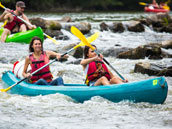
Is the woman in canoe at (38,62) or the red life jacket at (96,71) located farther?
the woman in canoe at (38,62)

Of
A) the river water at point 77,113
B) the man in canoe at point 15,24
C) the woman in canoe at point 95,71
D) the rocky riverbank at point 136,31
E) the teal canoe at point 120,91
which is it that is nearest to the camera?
the river water at point 77,113

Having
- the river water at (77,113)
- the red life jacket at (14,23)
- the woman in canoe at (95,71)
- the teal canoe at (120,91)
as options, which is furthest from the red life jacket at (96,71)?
the red life jacket at (14,23)

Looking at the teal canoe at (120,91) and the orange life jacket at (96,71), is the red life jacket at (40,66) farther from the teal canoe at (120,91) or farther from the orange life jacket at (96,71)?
the orange life jacket at (96,71)

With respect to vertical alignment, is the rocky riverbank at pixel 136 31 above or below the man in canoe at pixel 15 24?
below

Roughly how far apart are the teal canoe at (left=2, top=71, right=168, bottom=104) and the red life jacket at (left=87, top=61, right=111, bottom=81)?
0.85ft

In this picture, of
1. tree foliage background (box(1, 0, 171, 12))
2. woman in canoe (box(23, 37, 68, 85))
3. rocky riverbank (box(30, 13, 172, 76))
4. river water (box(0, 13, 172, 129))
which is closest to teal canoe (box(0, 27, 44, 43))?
rocky riverbank (box(30, 13, 172, 76))

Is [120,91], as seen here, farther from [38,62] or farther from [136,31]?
[136,31]

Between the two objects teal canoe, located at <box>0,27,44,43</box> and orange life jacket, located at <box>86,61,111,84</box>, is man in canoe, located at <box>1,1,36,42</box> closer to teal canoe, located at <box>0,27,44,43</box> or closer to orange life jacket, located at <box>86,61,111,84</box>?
teal canoe, located at <box>0,27,44,43</box>

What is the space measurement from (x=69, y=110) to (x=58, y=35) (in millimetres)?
7944

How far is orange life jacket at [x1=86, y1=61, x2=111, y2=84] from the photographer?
4.83 metres

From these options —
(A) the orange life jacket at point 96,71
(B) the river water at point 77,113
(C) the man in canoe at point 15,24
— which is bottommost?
(B) the river water at point 77,113

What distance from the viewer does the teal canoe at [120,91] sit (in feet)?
14.1

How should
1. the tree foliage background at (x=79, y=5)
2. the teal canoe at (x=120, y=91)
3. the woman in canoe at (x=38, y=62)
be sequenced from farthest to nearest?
the tree foliage background at (x=79, y=5) → the woman in canoe at (x=38, y=62) → the teal canoe at (x=120, y=91)

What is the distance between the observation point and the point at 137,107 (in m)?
4.37
